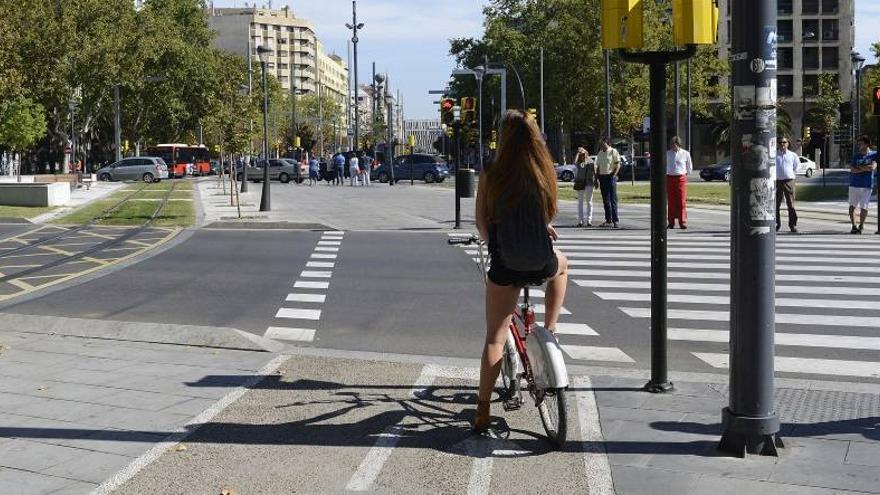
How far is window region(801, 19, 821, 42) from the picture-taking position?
3413 inches

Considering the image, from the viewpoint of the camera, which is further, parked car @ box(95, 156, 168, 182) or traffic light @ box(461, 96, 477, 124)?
parked car @ box(95, 156, 168, 182)

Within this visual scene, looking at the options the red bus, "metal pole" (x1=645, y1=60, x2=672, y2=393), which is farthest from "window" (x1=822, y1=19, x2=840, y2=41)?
"metal pole" (x1=645, y1=60, x2=672, y2=393)

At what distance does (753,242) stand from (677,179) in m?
15.0

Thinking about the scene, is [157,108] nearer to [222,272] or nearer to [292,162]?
[292,162]

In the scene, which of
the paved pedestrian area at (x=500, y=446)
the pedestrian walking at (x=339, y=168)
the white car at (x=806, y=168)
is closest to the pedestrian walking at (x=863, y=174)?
the paved pedestrian area at (x=500, y=446)

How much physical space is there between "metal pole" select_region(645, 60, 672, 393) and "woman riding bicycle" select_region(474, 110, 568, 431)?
1.23m

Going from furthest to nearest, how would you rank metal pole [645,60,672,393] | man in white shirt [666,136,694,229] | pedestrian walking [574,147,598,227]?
pedestrian walking [574,147,598,227]
man in white shirt [666,136,694,229]
metal pole [645,60,672,393]

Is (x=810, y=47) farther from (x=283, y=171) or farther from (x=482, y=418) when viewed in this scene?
(x=482, y=418)

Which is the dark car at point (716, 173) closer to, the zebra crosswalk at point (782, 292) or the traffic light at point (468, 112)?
the traffic light at point (468, 112)

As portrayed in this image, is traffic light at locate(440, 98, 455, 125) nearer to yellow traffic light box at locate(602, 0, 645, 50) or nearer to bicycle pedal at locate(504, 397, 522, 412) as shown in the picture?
yellow traffic light box at locate(602, 0, 645, 50)

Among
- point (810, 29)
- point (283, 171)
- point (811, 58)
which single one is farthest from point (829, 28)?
point (283, 171)

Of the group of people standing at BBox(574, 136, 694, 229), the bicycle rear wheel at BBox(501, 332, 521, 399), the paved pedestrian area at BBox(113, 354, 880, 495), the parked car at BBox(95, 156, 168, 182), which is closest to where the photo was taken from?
the paved pedestrian area at BBox(113, 354, 880, 495)

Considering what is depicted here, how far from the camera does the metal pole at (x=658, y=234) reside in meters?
6.50

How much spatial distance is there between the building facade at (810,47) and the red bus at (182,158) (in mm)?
43630
